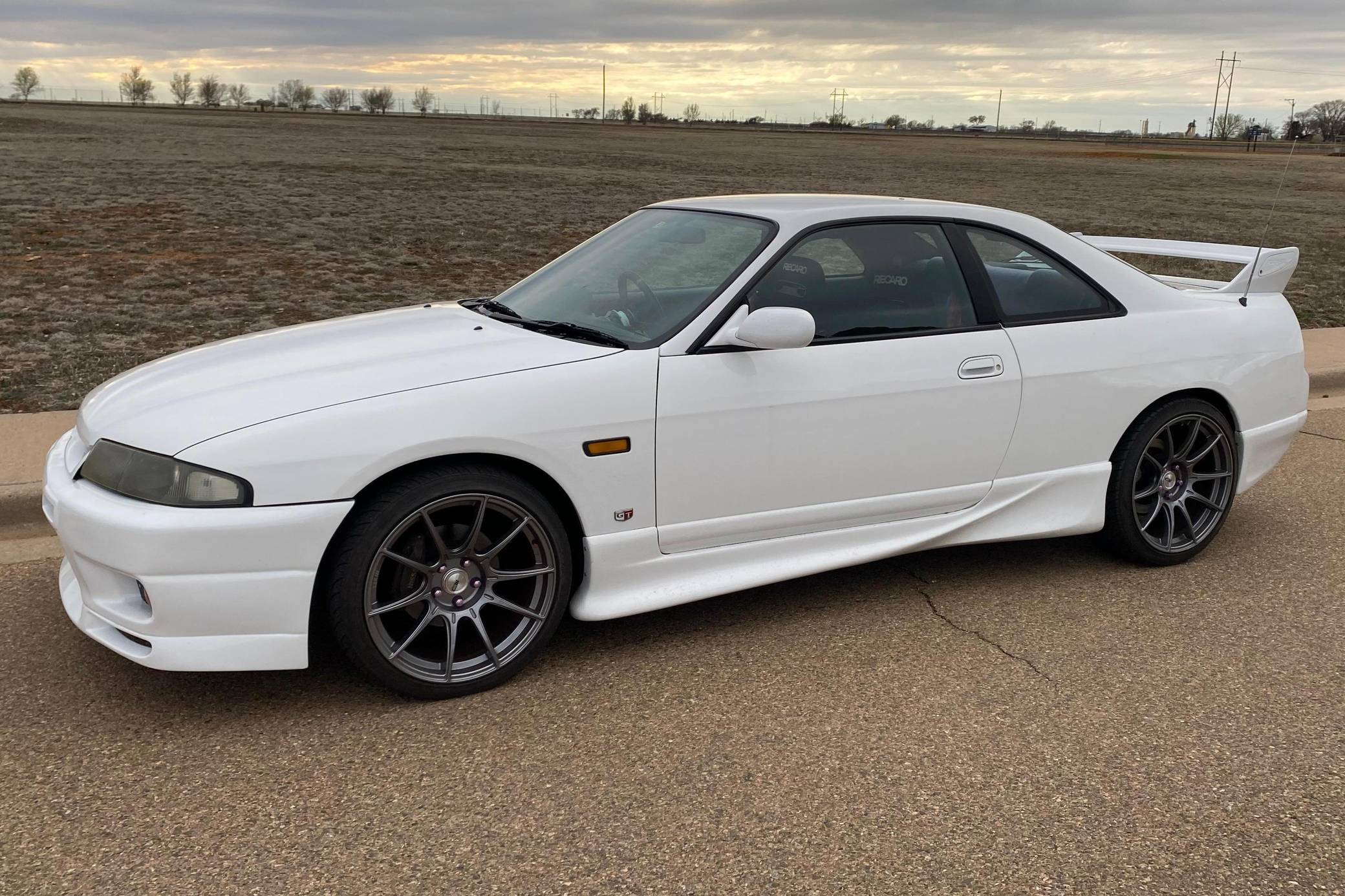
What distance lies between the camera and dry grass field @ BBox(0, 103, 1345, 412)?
877cm

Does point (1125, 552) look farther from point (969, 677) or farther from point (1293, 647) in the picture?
point (969, 677)

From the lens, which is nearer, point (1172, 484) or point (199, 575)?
point (199, 575)

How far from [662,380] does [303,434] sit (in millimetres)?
1121

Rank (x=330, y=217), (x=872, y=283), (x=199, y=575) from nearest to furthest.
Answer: (x=199, y=575) < (x=872, y=283) < (x=330, y=217)

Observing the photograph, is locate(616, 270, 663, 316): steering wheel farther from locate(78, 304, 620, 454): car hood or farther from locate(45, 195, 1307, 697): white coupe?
locate(78, 304, 620, 454): car hood

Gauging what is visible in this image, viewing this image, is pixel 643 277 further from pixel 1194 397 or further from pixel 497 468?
pixel 1194 397

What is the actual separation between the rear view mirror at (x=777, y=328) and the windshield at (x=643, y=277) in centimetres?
24

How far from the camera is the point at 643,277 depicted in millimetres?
4164

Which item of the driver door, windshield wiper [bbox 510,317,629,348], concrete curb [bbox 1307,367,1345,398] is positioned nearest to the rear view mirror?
the driver door

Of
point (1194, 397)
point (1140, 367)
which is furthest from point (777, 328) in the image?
point (1194, 397)

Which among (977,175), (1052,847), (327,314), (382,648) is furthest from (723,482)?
(977,175)

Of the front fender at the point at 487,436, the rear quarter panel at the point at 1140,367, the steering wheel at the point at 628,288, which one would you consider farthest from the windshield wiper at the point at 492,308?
the rear quarter panel at the point at 1140,367

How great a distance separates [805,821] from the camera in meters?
2.87

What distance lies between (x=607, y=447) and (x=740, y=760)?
1.04m
